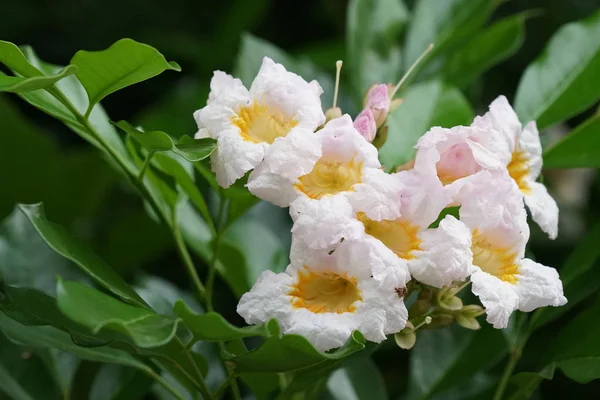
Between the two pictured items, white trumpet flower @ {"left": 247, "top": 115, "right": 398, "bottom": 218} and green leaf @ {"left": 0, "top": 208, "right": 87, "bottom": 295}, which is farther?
green leaf @ {"left": 0, "top": 208, "right": 87, "bottom": 295}

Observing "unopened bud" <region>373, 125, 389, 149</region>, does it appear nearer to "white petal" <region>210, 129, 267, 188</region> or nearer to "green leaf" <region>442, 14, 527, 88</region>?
"white petal" <region>210, 129, 267, 188</region>

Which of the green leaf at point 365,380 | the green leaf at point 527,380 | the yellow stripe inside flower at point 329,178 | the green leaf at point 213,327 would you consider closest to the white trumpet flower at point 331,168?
the yellow stripe inside flower at point 329,178

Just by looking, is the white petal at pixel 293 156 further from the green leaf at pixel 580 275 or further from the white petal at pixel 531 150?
the green leaf at pixel 580 275

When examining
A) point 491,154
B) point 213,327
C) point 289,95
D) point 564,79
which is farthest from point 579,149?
point 213,327

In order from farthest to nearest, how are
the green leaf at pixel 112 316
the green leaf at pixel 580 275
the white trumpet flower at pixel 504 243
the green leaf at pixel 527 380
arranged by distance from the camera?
the green leaf at pixel 580 275
the green leaf at pixel 527 380
the white trumpet flower at pixel 504 243
the green leaf at pixel 112 316

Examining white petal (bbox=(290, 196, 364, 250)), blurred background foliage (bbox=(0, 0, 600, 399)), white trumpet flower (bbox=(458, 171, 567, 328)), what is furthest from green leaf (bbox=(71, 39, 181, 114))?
blurred background foliage (bbox=(0, 0, 600, 399))

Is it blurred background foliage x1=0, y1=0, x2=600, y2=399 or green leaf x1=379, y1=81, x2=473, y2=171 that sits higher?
green leaf x1=379, y1=81, x2=473, y2=171

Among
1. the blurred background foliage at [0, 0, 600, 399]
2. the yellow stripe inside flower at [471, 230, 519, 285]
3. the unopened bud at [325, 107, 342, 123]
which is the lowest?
the blurred background foliage at [0, 0, 600, 399]
